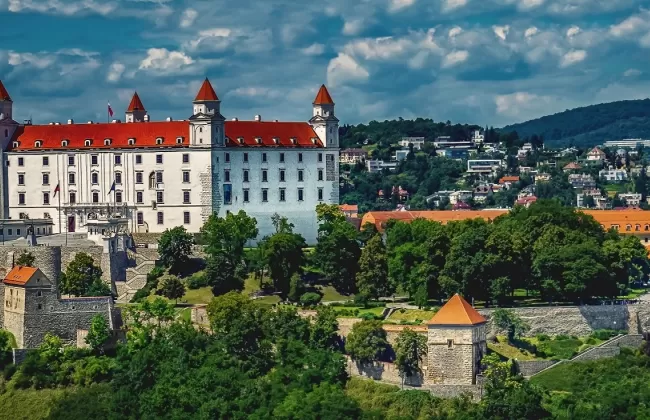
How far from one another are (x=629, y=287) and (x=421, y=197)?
7968 cm

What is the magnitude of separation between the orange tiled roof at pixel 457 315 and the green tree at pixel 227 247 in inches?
633

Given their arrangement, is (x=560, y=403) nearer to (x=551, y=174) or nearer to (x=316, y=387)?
(x=316, y=387)

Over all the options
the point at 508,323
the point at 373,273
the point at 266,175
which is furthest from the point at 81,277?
the point at 508,323

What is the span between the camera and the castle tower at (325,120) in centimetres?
8519

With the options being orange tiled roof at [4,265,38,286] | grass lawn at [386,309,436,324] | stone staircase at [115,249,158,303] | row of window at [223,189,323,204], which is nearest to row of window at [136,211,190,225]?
row of window at [223,189,323,204]

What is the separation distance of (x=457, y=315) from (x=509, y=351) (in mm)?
4493

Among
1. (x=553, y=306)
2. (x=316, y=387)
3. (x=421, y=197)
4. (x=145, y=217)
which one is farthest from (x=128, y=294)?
(x=421, y=197)

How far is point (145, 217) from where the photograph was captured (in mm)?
81750

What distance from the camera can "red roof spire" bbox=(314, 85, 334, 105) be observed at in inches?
3376

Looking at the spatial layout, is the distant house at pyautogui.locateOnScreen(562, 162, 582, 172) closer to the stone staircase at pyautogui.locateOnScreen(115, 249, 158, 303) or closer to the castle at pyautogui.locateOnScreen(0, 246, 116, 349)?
the stone staircase at pyautogui.locateOnScreen(115, 249, 158, 303)

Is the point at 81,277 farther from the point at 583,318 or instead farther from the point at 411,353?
the point at 583,318

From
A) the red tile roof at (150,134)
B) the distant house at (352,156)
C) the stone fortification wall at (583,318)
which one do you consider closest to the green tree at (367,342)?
the stone fortification wall at (583,318)

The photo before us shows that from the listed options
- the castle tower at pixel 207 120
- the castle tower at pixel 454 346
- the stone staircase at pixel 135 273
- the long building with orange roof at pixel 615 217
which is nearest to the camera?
the castle tower at pixel 454 346

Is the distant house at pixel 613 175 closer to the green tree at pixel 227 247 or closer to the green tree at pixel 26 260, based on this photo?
the green tree at pixel 227 247
